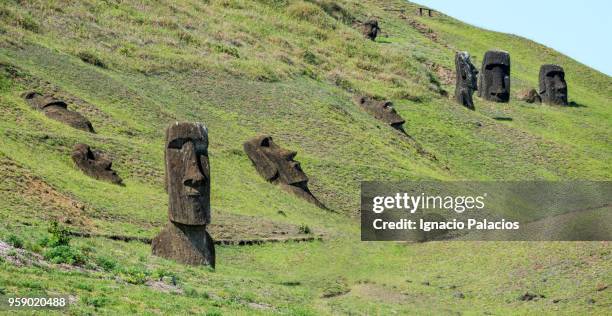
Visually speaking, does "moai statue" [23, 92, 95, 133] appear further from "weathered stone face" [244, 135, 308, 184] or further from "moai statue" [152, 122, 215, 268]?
"moai statue" [152, 122, 215, 268]

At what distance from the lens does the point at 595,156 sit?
63406mm

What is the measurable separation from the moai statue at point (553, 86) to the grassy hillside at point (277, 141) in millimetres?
908

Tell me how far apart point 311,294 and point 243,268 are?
11.9 feet

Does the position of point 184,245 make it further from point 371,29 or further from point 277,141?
point 371,29

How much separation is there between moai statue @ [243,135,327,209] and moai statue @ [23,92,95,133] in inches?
209

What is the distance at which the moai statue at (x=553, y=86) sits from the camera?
75062 millimetres

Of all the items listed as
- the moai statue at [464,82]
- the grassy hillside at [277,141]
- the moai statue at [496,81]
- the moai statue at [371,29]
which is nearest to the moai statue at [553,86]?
the grassy hillside at [277,141]

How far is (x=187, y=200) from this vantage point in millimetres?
29422

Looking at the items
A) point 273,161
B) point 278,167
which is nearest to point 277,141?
point 273,161

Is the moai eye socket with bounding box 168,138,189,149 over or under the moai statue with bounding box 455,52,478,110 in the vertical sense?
under

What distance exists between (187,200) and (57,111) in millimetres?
15486

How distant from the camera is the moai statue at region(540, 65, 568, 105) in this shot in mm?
75062

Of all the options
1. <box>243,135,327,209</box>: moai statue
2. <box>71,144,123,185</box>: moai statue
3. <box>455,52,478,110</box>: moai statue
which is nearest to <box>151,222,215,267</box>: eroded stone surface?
<box>71,144,123,185</box>: moai statue

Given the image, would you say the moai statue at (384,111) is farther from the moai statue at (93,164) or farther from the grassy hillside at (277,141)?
the moai statue at (93,164)
